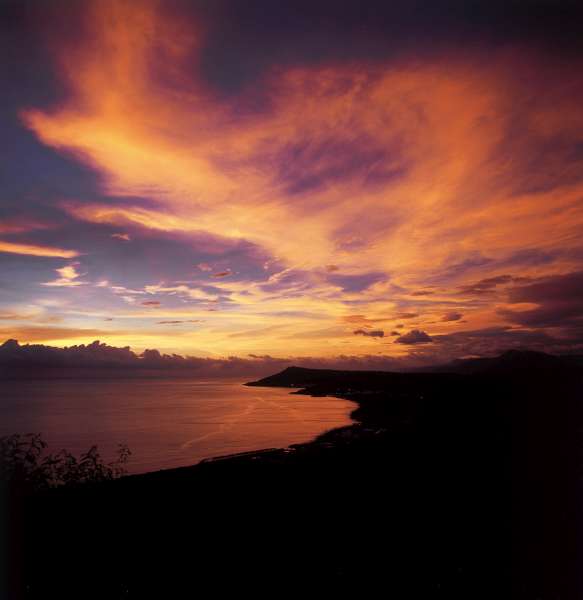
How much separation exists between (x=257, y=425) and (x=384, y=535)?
54956 millimetres

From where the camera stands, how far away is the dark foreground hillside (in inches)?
379

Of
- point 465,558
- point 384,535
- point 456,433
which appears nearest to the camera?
point 465,558

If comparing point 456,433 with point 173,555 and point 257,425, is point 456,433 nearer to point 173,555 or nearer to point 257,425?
point 173,555

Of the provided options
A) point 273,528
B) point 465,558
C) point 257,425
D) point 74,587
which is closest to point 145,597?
point 74,587

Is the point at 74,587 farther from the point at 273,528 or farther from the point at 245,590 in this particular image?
the point at 273,528

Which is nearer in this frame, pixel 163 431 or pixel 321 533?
pixel 321 533

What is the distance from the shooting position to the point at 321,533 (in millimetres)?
12797

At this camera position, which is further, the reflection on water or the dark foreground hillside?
the reflection on water

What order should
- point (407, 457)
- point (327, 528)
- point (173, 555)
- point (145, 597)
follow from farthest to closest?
1. point (407, 457)
2. point (327, 528)
3. point (173, 555)
4. point (145, 597)

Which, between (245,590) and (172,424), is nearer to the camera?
(245,590)

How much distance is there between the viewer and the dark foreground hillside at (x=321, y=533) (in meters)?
9.62

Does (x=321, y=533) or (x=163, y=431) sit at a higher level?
(x=321, y=533)

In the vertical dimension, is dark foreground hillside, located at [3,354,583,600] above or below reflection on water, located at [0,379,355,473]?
above

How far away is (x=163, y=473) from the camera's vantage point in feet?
80.4
